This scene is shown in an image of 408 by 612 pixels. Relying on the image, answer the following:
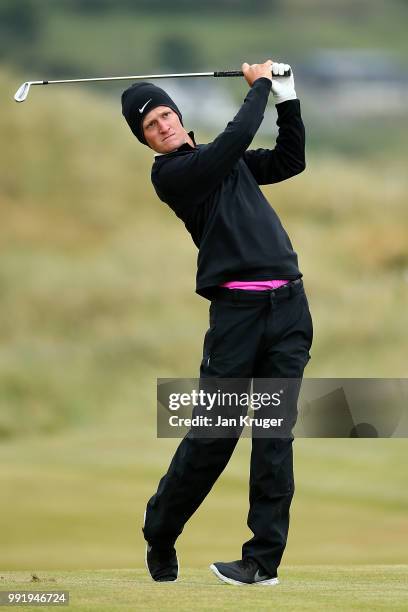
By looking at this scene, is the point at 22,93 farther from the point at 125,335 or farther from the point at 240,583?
the point at 125,335

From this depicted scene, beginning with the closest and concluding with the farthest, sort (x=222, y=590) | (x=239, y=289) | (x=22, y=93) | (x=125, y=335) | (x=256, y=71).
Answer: (x=222, y=590), (x=239, y=289), (x=256, y=71), (x=22, y=93), (x=125, y=335)

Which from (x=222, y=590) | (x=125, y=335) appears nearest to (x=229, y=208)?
(x=222, y=590)

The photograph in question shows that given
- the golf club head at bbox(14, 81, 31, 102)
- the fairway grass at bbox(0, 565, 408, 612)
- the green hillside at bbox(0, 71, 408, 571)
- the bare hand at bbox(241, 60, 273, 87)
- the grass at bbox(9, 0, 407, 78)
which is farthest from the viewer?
the grass at bbox(9, 0, 407, 78)

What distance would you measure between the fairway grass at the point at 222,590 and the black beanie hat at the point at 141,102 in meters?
1.27

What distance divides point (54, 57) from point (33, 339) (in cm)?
3769

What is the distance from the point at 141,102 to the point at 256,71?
33cm

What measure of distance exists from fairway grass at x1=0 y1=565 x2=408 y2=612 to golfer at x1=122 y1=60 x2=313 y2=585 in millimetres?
195

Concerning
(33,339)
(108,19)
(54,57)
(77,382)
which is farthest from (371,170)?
(108,19)

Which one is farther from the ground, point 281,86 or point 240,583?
point 281,86

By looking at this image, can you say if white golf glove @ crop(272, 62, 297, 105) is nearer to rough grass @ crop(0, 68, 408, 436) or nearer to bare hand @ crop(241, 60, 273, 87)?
bare hand @ crop(241, 60, 273, 87)

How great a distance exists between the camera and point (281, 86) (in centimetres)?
395

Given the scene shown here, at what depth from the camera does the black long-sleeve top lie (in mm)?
3773

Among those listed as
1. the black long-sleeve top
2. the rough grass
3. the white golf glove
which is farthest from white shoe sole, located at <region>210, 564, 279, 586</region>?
the rough grass

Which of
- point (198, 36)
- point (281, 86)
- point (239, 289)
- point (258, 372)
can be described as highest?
point (198, 36)
